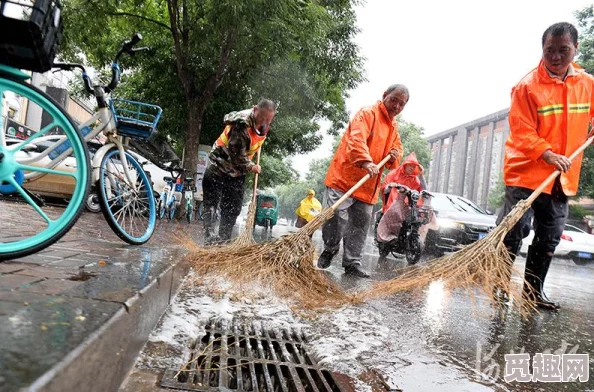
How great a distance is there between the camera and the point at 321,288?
3.31m

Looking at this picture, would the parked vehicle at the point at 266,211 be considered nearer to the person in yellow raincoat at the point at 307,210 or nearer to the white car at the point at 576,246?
the person in yellow raincoat at the point at 307,210

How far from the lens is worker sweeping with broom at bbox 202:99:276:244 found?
4922 mm

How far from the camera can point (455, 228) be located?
856cm

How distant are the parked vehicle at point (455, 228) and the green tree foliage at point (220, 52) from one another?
408 centimetres

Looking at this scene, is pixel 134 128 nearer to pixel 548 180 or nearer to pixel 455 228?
pixel 548 180

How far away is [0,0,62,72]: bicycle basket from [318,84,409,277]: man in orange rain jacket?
3.14m

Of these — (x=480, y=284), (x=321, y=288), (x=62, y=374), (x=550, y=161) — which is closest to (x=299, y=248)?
(x=321, y=288)

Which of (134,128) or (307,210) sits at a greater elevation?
(134,128)

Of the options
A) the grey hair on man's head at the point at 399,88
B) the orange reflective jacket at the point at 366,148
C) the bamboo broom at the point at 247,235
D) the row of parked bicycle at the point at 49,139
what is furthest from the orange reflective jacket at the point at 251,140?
the row of parked bicycle at the point at 49,139

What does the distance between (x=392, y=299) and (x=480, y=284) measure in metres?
0.85

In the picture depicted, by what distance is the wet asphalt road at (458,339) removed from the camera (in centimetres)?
197

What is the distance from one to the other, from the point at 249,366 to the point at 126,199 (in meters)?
2.04

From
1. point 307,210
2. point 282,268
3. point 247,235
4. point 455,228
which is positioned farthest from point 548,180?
point 307,210

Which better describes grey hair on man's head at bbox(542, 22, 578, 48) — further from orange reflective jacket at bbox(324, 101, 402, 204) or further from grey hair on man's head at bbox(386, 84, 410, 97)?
orange reflective jacket at bbox(324, 101, 402, 204)
